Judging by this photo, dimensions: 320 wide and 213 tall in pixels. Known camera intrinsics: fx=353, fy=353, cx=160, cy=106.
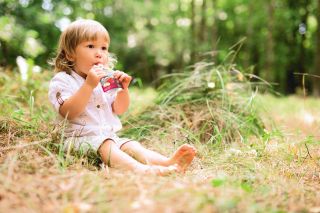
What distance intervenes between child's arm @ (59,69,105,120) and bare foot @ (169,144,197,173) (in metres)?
0.62

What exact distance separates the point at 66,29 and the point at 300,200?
67.7 inches

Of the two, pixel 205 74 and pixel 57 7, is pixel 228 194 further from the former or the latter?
pixel 57 7

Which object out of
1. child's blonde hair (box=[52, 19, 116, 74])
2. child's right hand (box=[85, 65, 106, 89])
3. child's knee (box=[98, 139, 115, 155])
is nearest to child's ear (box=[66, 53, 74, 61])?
child's blonde hair (box=[52, 19, 116, 74])

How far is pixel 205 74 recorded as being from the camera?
10.5ft

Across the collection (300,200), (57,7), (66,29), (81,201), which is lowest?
(300,200)

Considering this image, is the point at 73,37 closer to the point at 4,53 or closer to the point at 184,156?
the point at 184,156

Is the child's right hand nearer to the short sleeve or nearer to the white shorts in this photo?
the short sleeve

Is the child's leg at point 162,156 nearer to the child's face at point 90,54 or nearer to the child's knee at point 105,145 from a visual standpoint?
the child's knee at point 105,145

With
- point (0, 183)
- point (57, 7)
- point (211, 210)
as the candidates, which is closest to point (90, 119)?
point (0, 183)

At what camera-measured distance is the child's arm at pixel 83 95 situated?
2.05m

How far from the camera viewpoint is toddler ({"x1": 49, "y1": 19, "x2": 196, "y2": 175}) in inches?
81.0

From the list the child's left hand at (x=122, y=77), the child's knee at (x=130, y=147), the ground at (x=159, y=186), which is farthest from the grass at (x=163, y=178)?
the child's left hand at (x=122, y=77)

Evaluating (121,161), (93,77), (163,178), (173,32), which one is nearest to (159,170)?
(163,178)

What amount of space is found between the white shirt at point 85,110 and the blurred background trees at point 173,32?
1.12 meters
